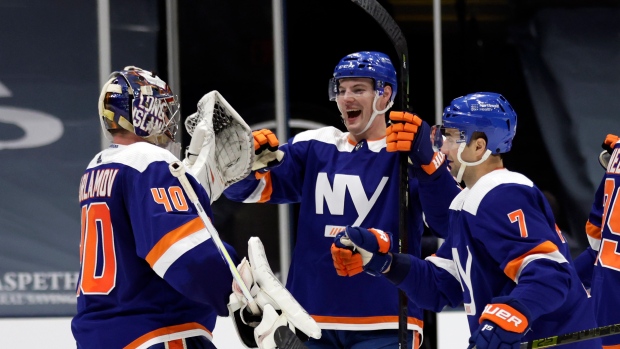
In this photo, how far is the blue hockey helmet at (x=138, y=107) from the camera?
243 centimetres

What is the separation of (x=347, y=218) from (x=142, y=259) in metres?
0.86

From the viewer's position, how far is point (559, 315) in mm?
2500

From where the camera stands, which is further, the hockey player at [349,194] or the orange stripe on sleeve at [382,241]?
the hockey player at [349,194]

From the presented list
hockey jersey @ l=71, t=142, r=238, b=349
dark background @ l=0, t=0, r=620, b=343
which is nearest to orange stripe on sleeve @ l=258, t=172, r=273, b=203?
hockey jersey @ l=71, t=142, r=238, b=349

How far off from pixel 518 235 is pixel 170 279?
77cm

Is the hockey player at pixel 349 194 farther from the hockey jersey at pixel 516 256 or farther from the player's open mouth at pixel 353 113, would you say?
the hockey jersey at pixel 516 256

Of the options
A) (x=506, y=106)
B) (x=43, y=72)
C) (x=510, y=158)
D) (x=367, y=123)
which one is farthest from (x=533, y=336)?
(x=43, y=72)

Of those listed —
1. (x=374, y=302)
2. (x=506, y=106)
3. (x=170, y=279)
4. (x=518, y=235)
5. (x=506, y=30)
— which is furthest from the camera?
(x=506, y=30)

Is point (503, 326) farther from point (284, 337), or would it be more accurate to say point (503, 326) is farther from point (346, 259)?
point (346, 259)

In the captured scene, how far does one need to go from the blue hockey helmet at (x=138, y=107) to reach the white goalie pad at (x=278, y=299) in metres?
0.45

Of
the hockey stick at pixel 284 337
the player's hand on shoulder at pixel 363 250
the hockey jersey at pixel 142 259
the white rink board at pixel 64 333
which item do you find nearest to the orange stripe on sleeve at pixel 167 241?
the hockey jersey at pixel 142 259

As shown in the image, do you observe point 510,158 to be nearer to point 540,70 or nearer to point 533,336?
point 540,70

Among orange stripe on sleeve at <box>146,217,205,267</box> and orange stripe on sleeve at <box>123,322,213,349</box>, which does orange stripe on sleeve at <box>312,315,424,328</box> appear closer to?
orange stripe on sleeve at <box>123,322,213,349</box>

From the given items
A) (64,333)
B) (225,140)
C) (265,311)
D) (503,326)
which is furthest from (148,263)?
(64,333)
